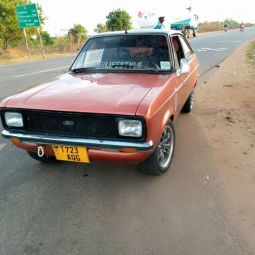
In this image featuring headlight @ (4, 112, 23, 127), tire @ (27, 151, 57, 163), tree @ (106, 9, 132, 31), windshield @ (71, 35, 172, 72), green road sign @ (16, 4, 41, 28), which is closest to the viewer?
headlight @ (4, 112, 23, 127)

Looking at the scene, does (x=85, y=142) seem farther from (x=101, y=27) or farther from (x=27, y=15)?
(x=101, y=27)

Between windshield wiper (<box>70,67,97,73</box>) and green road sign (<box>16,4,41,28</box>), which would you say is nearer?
windshield wiper (<box>70,67,97,73</box>)

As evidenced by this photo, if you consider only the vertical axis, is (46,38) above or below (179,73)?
below

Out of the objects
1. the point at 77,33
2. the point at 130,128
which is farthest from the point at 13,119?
the point at 77,33

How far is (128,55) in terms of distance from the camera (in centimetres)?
433

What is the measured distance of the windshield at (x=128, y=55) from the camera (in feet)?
13.8

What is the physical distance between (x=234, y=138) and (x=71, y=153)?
279 centimetres

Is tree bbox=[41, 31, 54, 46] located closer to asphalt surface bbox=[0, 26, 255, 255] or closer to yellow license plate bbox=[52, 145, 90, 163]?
asphalt surface bbox=[0, 26, 255, 255]

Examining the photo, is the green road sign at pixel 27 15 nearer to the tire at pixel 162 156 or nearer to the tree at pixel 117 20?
the tree at pixel 117 20

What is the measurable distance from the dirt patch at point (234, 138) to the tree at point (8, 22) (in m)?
25.8

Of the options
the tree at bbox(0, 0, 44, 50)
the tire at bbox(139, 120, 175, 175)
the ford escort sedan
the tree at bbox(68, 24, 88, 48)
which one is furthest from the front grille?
the tree at bbox(68, 24, 88, 48)

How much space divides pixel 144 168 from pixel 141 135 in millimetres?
769

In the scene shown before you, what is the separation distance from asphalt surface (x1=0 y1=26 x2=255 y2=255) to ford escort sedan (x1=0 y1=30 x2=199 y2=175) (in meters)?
0.31

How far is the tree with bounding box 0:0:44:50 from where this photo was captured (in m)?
29.6
